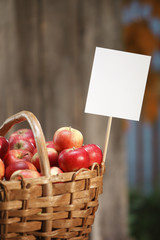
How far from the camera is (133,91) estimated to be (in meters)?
0.98

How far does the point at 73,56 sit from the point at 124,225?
40.6 inches

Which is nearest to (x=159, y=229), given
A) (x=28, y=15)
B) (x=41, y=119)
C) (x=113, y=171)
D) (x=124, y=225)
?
(x=124, y=225)

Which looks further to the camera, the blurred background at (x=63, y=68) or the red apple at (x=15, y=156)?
the blurred background at (x=63, y=68)

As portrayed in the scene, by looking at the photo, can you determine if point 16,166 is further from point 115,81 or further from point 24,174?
point 115,81

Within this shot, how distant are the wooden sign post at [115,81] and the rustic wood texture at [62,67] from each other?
1071 millimetres

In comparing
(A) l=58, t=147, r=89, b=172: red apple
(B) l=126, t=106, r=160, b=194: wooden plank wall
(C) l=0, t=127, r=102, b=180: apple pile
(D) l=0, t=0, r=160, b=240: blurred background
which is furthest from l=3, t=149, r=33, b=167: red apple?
(B) l=126, t=106, r=160, b=194: wooden plank wall

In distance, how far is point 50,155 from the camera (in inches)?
37.4

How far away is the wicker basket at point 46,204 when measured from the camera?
2.48ft

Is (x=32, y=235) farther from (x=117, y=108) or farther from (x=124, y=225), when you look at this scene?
(x=124, y=225)

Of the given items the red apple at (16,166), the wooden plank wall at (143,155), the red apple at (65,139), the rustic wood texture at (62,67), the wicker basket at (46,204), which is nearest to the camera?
the wicker basket at (46,204)

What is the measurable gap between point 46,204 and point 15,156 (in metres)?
0.21

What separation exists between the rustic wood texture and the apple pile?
95 centimetres

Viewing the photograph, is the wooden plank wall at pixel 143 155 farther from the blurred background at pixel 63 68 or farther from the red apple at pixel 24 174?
the red apple at pixel 24 174

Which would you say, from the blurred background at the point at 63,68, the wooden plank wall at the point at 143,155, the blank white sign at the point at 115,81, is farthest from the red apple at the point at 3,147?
the wooden plank wall at the point at 143,155
